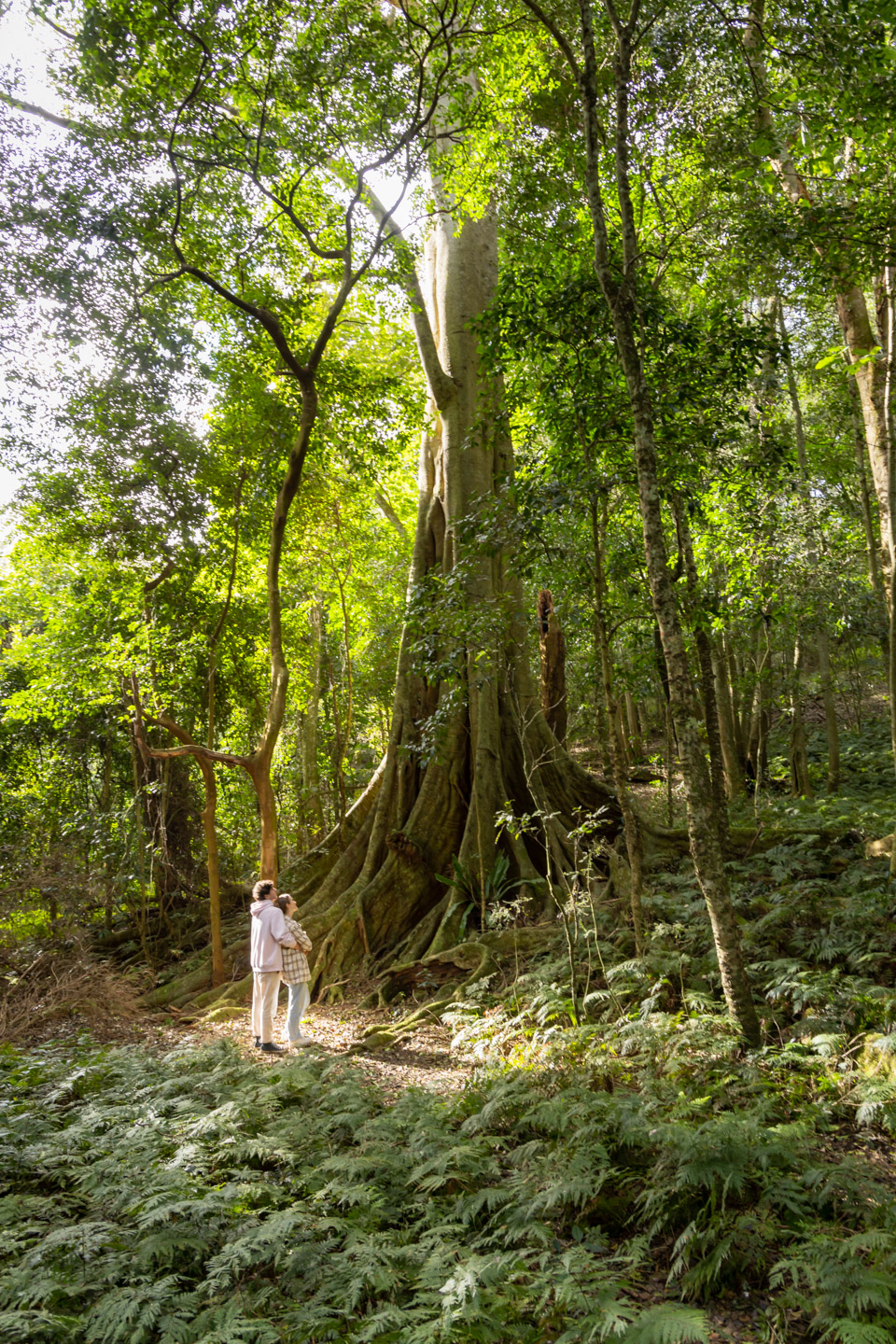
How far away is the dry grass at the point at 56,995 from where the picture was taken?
24.1ft

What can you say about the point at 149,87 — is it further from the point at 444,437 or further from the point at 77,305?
the point at 444,437

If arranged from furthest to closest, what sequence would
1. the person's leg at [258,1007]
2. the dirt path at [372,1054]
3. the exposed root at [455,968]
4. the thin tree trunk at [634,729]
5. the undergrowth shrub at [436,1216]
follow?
the thin tree trunk at [634,729] → the exposed root at [455,968] → the person's leg at [258,1007] → the dirt path at [372,1054] → the undergrowth shrub at [436,1216]

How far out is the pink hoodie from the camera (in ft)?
21.6

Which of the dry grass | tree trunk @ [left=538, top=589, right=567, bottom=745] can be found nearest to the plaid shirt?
the dry grass

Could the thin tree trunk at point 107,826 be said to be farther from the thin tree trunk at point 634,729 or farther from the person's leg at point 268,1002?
the thin tree trunk at point 634,729

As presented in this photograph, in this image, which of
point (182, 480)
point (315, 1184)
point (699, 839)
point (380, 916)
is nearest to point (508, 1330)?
point (315, 1184)

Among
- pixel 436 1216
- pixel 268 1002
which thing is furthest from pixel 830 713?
pixel 436 1216

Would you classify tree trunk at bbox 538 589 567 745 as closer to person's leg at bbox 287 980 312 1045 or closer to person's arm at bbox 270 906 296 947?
person's arm at bbox 270 906 296 947

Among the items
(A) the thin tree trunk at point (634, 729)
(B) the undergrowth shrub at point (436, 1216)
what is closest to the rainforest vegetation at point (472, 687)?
(B) the undergrowth shrub at point (436, 1216)

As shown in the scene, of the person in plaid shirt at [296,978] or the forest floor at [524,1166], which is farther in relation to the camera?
the person in plaid shirt at [296,978]

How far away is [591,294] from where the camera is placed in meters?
6.21

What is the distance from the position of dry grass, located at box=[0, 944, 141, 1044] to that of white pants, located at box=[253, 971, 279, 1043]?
2.33m

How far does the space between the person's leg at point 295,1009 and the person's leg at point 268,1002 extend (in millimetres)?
141

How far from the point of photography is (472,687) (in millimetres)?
8867
